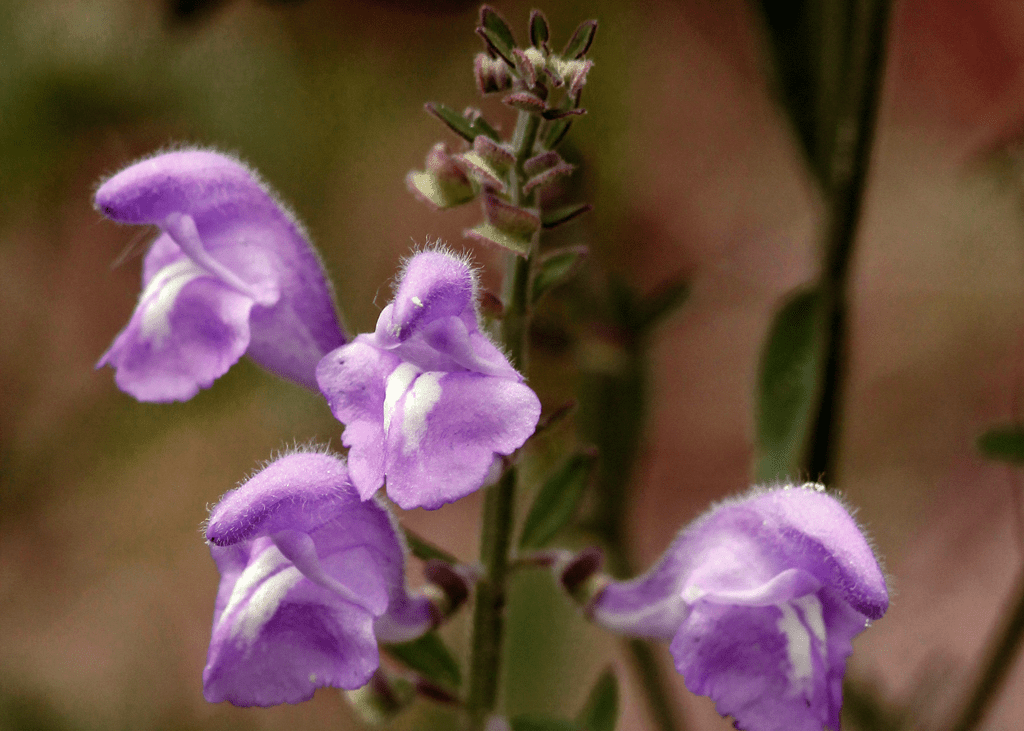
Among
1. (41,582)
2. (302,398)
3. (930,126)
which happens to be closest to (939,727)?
(302,398)

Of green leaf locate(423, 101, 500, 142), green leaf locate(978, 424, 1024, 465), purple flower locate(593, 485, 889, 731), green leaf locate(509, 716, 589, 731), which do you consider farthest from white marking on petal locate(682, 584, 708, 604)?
green leaf locate(978, 424, 1024, 465)

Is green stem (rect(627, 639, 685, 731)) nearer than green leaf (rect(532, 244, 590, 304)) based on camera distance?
No

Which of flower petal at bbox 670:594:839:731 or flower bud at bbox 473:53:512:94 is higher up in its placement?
flower bud at bbox 473:53:512:94

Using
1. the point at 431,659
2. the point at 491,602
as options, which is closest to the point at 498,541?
the point at 491,602

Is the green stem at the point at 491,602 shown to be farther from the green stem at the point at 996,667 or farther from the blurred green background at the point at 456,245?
the blurred green background at the point at 456,245

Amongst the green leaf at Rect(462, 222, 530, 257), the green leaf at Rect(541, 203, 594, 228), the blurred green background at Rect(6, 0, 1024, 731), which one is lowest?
the blurred green background at Rect(6, 0, 1024, 731)

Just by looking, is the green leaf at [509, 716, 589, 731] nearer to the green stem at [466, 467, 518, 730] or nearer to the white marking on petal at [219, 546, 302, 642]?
the green stem at [466, 467, 518, 730]

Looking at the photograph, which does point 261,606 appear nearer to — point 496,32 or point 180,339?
point 180,339
